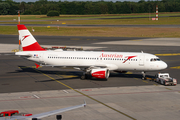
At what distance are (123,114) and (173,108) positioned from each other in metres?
6.22

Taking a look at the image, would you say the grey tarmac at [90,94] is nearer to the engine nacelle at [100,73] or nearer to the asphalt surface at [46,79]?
the asphalt surface at [46,79]

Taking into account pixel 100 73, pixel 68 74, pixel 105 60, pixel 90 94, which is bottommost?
pixel 90 94

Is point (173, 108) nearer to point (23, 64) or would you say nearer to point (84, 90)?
point (84, 90)

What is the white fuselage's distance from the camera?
149 ft

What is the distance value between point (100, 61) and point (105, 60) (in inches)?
34.1

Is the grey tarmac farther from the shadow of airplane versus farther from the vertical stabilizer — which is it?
the vertical stabilizer

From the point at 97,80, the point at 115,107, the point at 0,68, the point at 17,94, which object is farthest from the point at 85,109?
the point at 0,68

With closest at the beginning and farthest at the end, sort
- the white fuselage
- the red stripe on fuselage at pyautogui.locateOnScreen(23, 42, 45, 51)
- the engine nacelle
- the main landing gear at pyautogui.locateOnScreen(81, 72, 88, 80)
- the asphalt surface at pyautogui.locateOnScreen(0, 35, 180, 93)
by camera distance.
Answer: the asphalt surface at pyautogui.locateOnScreen(0, 35, 180, 93) < the engine nacelle < the white fuselage < the main landing gear at pyautogui.locateOnScreen(81, 72, 88, 80) < the red stripe on fuselage at pyautogui.locateOnScreen(23, 42, 45, 51)

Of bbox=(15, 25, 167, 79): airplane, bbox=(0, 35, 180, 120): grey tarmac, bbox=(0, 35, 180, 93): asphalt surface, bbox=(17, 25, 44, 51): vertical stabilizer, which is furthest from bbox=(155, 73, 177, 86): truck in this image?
bbox=(17, 25, 44, 51): vertical stabilizer

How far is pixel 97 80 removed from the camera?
1821 inches

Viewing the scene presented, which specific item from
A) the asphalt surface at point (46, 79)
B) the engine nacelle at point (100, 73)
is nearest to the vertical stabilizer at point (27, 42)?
the asphalt surface at point (46, 79)

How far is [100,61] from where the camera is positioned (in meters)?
46.6

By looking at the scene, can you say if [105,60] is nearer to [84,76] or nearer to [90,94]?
[84,76]

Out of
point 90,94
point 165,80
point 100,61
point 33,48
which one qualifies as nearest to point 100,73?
point 100,61
